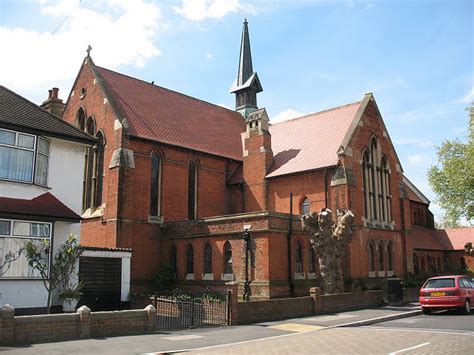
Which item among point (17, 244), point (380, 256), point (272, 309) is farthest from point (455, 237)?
point (17, 244)

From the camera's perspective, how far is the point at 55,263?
17.2 meters

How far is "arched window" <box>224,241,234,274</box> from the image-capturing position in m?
24.9

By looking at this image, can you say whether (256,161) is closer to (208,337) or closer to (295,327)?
(295,327)

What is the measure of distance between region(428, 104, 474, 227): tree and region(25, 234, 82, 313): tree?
3453 cm

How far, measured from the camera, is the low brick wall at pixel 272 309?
17.7 metres

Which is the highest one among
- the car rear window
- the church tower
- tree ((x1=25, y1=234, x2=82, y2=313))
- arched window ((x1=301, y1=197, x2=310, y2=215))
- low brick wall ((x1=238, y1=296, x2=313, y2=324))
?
the church tower

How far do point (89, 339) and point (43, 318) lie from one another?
4.52ft

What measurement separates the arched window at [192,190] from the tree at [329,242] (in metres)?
9.31

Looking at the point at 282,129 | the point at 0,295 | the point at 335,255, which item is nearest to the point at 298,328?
the point at 335,255

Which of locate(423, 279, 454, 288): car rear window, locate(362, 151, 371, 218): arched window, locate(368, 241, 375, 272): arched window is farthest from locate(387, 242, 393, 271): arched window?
locate(423, 279, 454, 288): car rear window

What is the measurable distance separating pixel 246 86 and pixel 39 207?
30.0 m

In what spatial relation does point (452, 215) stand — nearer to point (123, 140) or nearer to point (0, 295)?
point (123, 140)

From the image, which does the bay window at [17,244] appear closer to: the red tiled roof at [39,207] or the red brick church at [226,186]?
the red tiled roof at [39,207]

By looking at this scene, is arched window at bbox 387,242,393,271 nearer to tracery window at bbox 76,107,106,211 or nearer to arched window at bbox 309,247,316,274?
arched window at bbox 309,247,316,274
